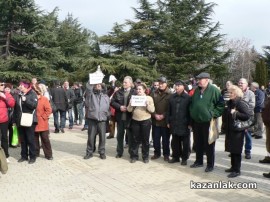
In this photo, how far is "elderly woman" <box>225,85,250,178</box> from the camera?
22.7 feet

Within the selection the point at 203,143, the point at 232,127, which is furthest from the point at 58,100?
the point at 232,127

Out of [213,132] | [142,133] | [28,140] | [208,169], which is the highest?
[213,132]

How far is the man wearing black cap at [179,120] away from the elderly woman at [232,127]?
3.61 feet

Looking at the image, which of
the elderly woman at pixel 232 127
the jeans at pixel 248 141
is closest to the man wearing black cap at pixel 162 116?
the elderly woman at pixel 232 127

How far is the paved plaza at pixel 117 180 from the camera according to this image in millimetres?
5918

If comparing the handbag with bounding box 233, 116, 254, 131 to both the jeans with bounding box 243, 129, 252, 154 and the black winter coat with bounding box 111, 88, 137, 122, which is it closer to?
the jeans with bounding box 243, 129, 252, 154

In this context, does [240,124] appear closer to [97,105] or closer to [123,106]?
[123,106]

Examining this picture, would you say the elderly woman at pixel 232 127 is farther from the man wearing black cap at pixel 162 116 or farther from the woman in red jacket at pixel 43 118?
the woman in red jacket at pixel 43 118

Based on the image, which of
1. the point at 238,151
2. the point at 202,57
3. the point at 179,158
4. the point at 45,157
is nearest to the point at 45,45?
the point at 202,57

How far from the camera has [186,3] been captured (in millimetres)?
31109

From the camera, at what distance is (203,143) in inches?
308

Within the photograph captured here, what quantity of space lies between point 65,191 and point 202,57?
25.9 meters

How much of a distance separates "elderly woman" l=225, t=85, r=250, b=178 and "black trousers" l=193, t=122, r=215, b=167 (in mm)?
467

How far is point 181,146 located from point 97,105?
236 centimetres
